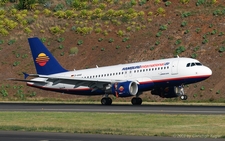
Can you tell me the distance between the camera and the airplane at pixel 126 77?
51031mm

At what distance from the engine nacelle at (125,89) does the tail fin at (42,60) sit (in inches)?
357

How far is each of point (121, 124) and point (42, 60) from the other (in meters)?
27.7

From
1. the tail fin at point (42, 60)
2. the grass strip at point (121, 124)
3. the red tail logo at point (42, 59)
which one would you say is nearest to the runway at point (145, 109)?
the grass strip at point (121, 124)

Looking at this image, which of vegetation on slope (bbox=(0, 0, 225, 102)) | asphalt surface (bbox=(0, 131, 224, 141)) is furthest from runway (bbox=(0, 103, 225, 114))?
vegetation on slope (bbox=(0, 0, 225, 102))

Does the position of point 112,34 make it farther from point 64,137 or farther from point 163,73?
point 64,137

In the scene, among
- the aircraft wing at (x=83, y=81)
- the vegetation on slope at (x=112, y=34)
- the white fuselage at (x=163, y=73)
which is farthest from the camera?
the vegetation on slope at (x=112, y=34)

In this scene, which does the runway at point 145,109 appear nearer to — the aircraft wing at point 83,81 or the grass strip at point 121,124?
the grass strip at point 121,124

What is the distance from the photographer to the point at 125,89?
5103cm

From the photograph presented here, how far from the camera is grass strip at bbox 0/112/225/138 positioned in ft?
92.1

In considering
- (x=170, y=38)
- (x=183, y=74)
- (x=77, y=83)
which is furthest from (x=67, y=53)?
(x=183, y=74)

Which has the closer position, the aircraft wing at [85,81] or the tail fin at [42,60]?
the aircraft wing at [85,81]

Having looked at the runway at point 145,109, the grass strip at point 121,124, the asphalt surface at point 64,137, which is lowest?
the asphalt surface at point 64,137

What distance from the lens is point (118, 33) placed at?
8344cm

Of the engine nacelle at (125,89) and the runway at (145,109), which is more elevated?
the engine nacelle at (125,89)
